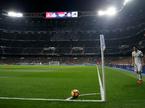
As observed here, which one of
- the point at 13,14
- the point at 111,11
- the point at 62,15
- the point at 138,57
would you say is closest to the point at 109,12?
the point at 111,11

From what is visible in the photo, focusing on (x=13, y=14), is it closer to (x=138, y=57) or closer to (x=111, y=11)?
(x=111, y=11)

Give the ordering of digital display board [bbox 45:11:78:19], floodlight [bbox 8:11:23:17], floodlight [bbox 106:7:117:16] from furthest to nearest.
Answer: digital display board [bbox 45:11:78:19], floodlight [bbox 8:11:23:17], floodlight [bbox 106:7:117:16]

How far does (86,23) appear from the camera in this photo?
106750mm

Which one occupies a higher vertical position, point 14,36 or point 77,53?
point 14,36

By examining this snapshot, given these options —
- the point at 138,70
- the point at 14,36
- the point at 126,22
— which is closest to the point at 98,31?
the point at 126,22

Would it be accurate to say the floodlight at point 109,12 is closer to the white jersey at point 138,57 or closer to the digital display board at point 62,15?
the digital display board at point 62,15

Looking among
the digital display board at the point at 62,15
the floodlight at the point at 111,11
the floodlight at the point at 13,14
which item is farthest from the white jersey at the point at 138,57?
the floodlight at the point at 13,14

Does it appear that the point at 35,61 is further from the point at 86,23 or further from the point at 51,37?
the point at 86,23

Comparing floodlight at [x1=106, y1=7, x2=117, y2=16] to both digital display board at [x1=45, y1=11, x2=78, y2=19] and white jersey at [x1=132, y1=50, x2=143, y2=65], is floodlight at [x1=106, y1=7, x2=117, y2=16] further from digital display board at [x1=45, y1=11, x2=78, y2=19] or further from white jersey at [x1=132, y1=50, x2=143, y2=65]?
white jersey at [x1=132, y1=50, x2=143, y2=65]

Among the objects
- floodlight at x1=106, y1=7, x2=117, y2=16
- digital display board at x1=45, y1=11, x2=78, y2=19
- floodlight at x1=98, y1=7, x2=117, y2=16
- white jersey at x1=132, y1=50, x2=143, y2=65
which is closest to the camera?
white jersey at x1=132, y1=50, x2=143, y2=65

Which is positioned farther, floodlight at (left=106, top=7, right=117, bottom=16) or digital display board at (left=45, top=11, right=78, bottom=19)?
digital display board at (left=45, top=11, right=78, bottom=19)

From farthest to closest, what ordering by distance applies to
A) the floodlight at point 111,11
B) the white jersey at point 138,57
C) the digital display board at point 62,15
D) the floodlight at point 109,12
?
1. the digital display board at point 62,15
2. the floodlight at point 109,12
3. the floodlight at point 111,11
4. the white jersey at point 138,57

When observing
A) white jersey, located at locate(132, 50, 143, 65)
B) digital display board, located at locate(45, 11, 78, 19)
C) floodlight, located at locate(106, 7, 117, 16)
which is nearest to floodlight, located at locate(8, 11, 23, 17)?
digital display board, located at locate(45, 11, 78, 19)

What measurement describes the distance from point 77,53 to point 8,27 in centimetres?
2855
